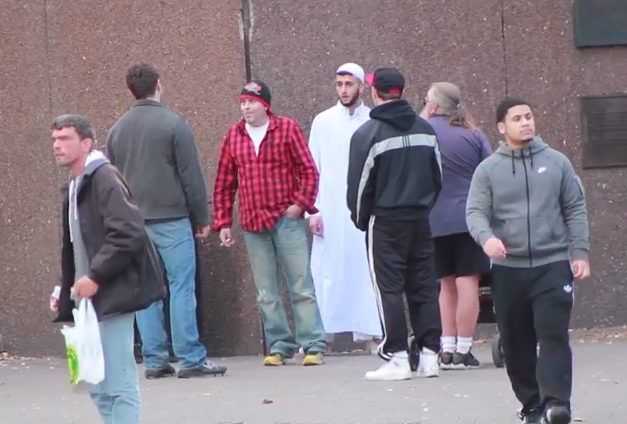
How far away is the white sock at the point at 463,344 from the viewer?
360 inches

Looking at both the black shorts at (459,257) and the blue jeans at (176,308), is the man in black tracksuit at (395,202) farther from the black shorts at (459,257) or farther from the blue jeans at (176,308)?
the blue jeans at (176,308)

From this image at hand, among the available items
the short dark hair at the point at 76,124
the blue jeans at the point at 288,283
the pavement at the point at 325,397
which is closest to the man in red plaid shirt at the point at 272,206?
the blue jeans at the point at 288,283

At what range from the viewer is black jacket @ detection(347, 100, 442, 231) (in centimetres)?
859

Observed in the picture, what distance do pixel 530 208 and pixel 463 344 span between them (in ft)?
8.24

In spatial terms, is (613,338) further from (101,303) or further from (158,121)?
(101,303)

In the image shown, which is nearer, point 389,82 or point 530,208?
point 530,208

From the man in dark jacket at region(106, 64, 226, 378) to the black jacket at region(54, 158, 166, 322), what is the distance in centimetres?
272

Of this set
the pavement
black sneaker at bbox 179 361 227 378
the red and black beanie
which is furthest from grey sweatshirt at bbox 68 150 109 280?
the red and black beanie

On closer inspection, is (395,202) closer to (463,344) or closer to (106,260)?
(463,344)

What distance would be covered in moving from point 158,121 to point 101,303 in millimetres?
3008

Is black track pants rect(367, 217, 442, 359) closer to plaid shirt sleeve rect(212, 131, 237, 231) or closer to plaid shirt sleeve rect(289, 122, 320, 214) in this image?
plaid shirt sleeve rect(289, 122, 320, 214)

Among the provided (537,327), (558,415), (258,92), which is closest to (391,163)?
(258,92)

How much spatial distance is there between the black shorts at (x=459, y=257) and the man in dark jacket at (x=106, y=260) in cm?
306

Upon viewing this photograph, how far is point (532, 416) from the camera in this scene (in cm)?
698
